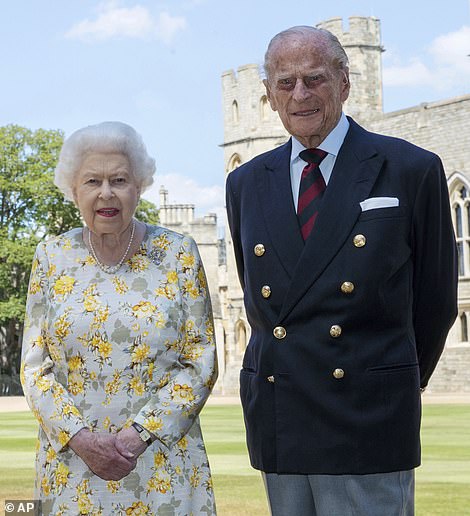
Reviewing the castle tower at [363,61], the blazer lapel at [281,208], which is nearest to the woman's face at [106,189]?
the blazer lapel at [281,208]

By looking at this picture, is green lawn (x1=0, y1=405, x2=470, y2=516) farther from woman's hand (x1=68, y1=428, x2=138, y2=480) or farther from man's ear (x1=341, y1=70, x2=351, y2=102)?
man's ear (x1=341, y1=70, x2=351, y2=102)

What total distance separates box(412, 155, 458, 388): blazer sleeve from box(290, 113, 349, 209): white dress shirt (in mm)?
305

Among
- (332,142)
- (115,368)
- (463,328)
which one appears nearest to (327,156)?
(332,142)

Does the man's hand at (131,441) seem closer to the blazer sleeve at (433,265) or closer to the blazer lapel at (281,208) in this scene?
the blazer lapel at (281,208)

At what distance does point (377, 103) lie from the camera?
37.9 metres

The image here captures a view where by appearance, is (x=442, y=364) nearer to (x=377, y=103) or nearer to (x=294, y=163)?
(x=377, y=103)

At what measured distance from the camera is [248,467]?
11.0 m

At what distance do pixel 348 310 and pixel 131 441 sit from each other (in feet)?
3.27

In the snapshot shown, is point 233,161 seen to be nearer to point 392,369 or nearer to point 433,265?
point 433,265

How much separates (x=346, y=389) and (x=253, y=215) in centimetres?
66

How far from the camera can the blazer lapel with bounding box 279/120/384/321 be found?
343 centimetres

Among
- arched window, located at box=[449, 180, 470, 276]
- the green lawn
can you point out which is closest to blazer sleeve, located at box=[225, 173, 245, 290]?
the green lawn

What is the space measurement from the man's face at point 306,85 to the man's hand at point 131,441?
1.19 metres

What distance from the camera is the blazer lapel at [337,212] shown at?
135 inches
